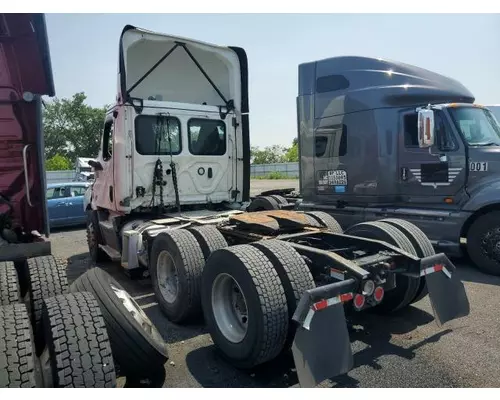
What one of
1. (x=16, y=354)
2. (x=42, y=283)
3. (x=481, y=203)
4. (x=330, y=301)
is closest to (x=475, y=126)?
(x=481, y=203)

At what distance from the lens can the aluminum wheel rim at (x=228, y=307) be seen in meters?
3.77

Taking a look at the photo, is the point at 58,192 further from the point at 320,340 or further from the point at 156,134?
the point at 320,340

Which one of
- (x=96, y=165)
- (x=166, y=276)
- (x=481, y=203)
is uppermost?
(x=96, y=165)

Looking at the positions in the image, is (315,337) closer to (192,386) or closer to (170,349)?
(192,386)

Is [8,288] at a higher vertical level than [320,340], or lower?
higher

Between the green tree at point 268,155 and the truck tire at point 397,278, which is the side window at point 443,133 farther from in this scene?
the green tree at point 268,155

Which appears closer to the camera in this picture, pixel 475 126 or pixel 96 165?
pixel 475 126

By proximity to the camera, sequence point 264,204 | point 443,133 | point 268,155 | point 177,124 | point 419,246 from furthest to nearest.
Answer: point 268,155, point 264,204, point 443,133, point 177,124, point 419,246

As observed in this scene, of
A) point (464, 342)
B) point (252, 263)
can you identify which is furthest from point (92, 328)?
point (464, 342)

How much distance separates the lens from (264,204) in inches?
372

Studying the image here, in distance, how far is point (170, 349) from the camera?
404 cm

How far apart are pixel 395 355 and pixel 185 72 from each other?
5.65 metres

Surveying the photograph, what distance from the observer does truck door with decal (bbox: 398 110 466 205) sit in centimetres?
698

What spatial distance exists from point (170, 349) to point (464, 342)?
111 inches
